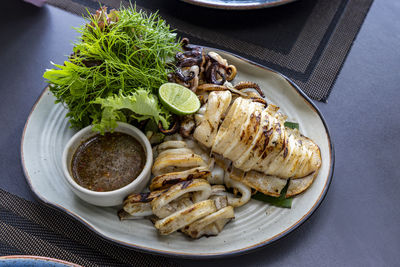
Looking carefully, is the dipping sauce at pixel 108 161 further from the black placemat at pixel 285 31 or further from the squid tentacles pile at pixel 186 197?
the black placemat at pixel 285 31

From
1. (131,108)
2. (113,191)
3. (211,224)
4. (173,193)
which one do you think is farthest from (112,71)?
(211,224)

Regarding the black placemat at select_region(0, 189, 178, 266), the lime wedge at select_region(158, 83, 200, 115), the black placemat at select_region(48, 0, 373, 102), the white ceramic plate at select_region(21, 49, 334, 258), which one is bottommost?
the black placemat at select_region(0, 189, 178, 266)

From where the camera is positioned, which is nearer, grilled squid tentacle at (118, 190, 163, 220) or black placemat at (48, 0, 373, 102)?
grilled squid tentacle at (118, 190, 163, 220)

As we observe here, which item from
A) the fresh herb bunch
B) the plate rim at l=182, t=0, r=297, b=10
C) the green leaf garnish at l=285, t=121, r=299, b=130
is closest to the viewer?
the fresh herb bunch

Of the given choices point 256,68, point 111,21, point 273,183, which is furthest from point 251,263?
point 111,21

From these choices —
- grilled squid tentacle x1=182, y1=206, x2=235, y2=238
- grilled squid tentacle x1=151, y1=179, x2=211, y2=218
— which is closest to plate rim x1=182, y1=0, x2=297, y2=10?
grilled squid tentacle x1=151, y1=179, x2=211, y2=218

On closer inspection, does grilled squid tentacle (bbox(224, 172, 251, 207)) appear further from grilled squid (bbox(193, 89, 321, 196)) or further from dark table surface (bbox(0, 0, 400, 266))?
dark table surface (bbox(0, 0, 400, 266))
